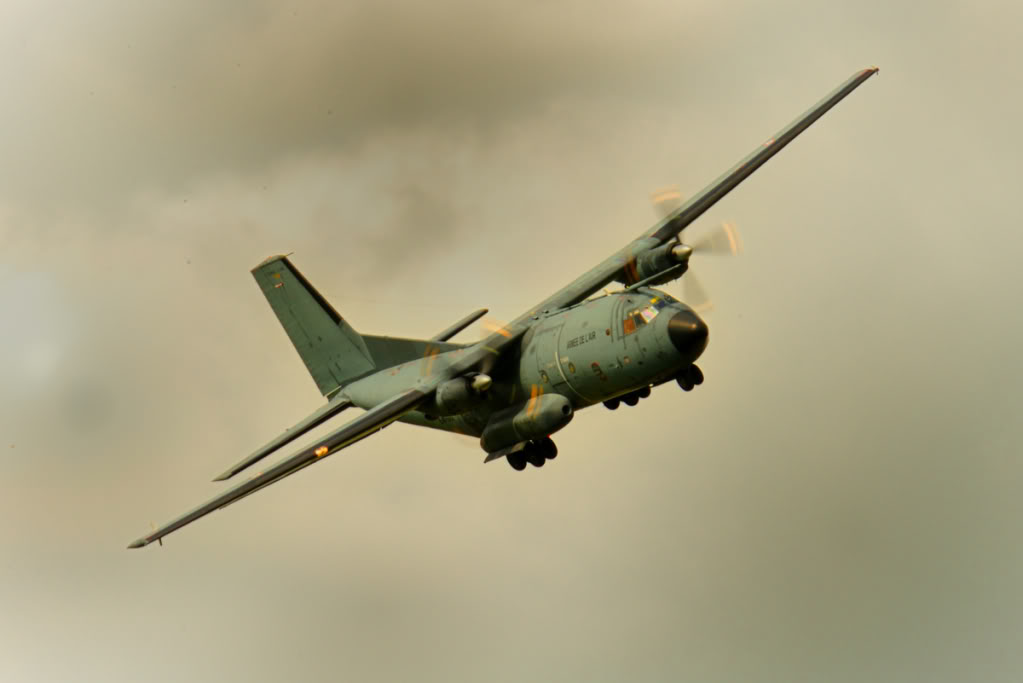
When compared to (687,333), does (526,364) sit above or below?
above

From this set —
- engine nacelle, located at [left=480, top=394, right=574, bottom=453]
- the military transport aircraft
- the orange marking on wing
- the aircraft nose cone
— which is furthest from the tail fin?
the aircraft nose cone

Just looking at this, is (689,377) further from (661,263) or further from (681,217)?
(681,217)

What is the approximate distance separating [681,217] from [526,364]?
914 cm

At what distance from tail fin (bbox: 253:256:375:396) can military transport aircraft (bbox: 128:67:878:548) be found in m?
0.05

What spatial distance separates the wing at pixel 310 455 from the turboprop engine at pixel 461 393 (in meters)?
0.75

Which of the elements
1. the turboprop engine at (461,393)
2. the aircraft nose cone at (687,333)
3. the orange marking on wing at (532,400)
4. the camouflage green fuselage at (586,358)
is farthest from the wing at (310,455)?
the aircraft nose cone at (687,333)

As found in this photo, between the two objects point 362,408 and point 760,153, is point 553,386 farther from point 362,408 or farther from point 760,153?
point 760,153

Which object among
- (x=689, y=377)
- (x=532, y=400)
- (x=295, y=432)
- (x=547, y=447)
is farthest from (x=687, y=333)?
(x=295, y=432)

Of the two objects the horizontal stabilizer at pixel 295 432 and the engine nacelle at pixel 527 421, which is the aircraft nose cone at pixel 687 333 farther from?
the horizontal stabilizer at pixel 295 432

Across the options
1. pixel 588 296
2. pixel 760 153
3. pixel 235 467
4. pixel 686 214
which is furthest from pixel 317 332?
pixel 760 153

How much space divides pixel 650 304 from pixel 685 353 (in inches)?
67.5

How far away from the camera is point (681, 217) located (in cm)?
4044

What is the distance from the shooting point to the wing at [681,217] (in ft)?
125

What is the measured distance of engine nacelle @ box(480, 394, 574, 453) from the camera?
33.0 meters
